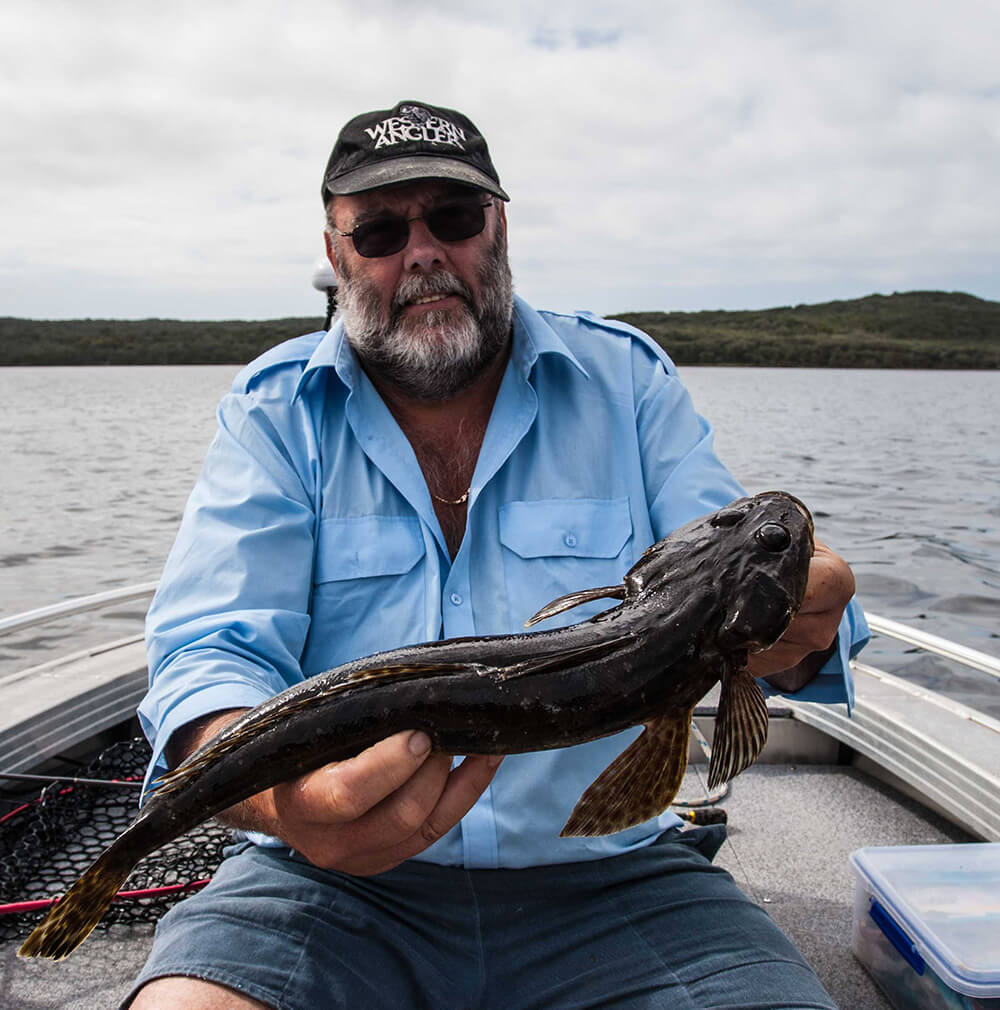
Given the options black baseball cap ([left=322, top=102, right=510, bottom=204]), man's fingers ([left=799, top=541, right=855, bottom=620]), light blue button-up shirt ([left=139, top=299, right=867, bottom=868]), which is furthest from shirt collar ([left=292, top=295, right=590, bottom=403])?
man's fingers ([left=799, top=541, right=855, bottom=620])

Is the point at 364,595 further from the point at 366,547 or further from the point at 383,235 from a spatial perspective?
the point at 383,235

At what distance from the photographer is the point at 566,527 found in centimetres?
321

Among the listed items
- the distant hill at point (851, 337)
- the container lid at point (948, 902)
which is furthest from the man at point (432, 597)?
the distant hill at point (851, 337)

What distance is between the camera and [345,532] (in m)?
3.19

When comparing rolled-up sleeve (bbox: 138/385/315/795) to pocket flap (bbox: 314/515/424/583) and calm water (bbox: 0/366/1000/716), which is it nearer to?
pocket flap (bbox: 314/515/424/583)

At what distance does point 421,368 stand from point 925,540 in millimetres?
14076

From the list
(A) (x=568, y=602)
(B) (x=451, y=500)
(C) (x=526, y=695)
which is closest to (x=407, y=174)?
(B) (x=451, y=500)

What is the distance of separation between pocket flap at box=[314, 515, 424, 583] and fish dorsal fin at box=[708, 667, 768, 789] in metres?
1.37

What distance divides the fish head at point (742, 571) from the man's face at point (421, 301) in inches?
62.7

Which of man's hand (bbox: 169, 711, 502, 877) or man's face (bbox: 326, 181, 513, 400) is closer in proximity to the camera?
man's hand (bbox: 169, 711, 502, 877)

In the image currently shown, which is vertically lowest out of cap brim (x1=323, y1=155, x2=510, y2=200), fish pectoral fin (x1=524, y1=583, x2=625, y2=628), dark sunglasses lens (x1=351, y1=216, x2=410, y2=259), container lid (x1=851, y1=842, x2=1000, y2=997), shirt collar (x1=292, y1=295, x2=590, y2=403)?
container lid (x1=851, y1=842, x2=1000, y2=997)

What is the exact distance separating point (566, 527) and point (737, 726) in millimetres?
1238

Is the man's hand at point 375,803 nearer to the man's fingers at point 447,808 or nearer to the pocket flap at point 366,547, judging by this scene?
the man's fingers at point 447,808

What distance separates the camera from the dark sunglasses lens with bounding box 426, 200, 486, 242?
350cm
